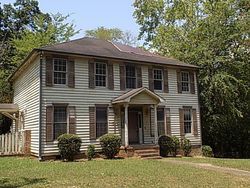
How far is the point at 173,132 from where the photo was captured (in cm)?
2092

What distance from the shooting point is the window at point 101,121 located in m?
18.2

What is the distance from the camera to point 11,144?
1836cm

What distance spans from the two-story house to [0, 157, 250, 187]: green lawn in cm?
401

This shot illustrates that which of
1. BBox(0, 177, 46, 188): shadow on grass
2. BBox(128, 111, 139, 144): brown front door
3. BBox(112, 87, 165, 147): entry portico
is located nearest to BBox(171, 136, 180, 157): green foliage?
BBox(112, 87, 165, 147): entry portico

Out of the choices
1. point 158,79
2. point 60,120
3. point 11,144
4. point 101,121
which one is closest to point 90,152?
point 101,121

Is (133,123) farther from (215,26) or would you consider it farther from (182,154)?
(215,26)

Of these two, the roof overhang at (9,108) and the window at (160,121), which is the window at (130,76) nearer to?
the window at (160,121)

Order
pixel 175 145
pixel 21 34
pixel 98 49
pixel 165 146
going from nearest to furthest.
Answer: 1. pixel 165 146
2. pixel 175 145
3. pixel 98 49
4. pixel 21 34

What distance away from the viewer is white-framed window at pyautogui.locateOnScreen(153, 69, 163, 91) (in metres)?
21.0

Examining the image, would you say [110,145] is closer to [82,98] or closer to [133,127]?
[82,98]

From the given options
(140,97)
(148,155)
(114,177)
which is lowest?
(114,177)

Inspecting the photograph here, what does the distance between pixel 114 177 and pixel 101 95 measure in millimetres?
8039

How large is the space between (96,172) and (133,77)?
910 centimetres

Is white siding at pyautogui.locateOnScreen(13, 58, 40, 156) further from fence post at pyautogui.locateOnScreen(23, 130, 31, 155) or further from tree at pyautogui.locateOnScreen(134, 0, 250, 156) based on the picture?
tree at pyautogui.locateOnScreen(134, 0, 250, 156)
